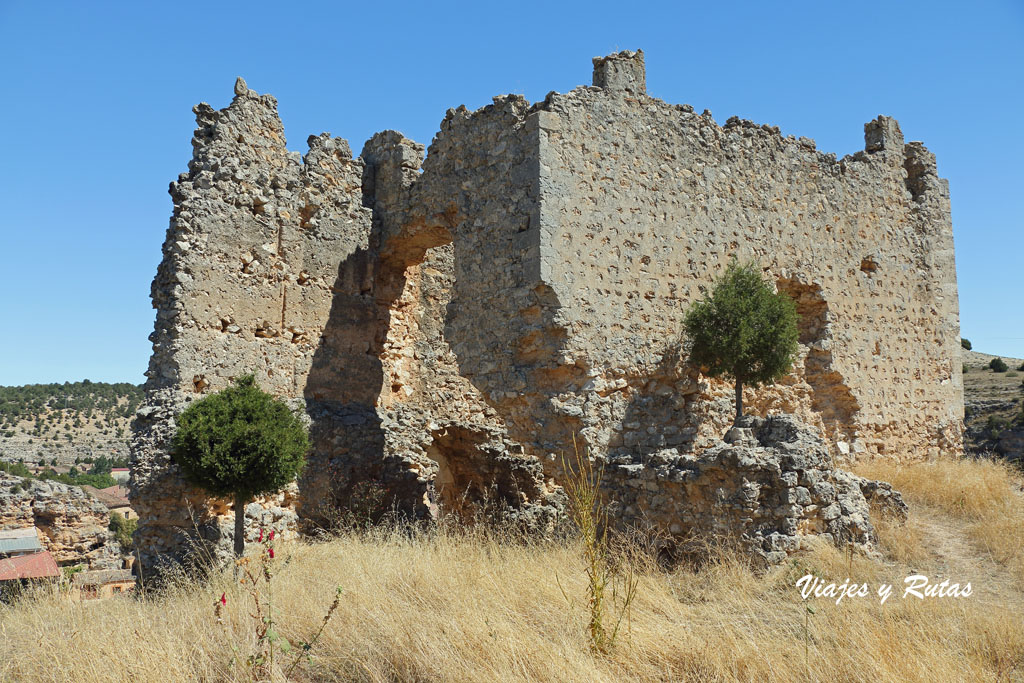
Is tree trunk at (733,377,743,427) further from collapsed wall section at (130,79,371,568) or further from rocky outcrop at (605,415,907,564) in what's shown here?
collapsed wall section at (130,79,371,568)

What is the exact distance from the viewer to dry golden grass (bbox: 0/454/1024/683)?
13.2ft

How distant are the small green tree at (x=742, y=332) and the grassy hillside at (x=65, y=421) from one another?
26.2m

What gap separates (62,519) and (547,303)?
42.7 ft

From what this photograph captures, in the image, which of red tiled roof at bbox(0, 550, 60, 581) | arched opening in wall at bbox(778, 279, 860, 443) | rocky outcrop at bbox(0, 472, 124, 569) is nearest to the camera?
arched opening in wall at bbox(778, 279, 860, 443)

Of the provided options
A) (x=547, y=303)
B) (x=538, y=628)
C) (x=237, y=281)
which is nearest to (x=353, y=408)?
(x=237, y=281)

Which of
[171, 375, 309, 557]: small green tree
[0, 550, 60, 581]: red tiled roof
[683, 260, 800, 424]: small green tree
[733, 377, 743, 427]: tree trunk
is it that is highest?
[683, 260, 800, 424]: small green tree

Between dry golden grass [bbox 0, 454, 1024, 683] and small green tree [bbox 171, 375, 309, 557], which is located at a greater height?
small green tree [bbox 171, 375, 309, 557]

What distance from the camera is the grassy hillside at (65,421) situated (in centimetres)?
2986

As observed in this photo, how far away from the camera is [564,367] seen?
26.5 ft

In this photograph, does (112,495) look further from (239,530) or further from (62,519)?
(239,530)

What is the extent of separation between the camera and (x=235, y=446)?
8172mm

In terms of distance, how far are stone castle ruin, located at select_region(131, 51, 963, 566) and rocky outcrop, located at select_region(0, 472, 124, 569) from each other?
26.9 feet

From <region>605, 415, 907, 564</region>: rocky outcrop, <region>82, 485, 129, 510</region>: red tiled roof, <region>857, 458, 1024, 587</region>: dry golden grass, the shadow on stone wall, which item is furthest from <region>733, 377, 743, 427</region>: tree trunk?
<region>82, 485, 129, 510</region>: red tiled roof

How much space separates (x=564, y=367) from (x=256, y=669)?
15.0ft
